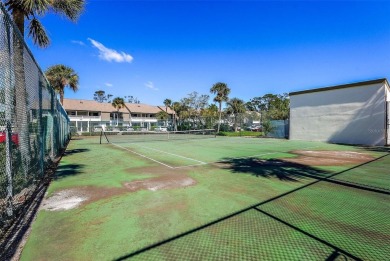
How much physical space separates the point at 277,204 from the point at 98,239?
327cm

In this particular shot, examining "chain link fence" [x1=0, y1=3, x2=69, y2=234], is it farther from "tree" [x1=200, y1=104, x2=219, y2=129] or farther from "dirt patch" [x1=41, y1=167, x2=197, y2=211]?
"tree" [x1=200, y1=104, x2=219, y2=129]

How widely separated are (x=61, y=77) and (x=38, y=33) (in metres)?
21.3

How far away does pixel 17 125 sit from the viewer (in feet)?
15.1

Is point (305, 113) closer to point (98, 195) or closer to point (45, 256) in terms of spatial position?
point (98, 195)

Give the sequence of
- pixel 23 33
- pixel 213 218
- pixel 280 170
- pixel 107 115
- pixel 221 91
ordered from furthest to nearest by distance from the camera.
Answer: pixel 107 115 < pixel 221 91 < pixel 23 33 < pixel 280 170 < pixel 213 218

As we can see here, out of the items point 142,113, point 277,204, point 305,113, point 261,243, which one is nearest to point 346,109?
point 305,113

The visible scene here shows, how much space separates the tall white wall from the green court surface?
593 inches

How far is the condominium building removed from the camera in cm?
4962

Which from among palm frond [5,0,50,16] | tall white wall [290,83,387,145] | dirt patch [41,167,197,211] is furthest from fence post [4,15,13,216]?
A: tall white wall [290,83,387,145]

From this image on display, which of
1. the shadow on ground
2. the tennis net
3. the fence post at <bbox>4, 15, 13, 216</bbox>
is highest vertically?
the fence post at <bbox>4, 15, 13, 216</bbox>

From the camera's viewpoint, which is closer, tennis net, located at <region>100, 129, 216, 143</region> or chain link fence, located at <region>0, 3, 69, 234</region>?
chain link fence, located at <region>0, 3, 69, 234</region>

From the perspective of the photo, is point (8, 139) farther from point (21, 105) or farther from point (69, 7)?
point (69, 7)

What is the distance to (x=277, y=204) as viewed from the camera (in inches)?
178

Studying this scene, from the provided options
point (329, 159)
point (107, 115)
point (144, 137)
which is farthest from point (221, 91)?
point (329, 159)
